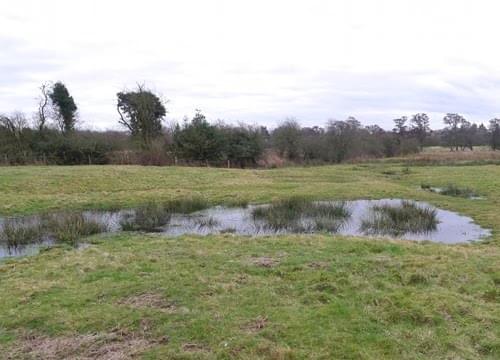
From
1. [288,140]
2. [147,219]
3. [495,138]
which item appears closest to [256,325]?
[147,219]

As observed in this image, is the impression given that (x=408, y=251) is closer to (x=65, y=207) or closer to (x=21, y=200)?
(x=65, y=207)

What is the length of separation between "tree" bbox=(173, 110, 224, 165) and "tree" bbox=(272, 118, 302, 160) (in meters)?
8.69

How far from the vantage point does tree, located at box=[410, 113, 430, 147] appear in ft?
256

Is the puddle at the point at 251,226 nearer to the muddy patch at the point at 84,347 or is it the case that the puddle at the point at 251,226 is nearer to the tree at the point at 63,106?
the muddy patch at the point at 84,347

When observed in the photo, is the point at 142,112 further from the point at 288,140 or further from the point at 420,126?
the point at 420,126

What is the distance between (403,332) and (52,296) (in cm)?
488

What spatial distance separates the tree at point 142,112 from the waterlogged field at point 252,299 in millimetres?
33645

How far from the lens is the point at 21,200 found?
683 inches

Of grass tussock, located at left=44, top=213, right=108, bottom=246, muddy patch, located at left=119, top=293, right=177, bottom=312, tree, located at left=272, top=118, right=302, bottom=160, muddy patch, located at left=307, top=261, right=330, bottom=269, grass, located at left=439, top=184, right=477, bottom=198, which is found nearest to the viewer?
muddy patch, located at left=119, top=293, right=177, bottom=312

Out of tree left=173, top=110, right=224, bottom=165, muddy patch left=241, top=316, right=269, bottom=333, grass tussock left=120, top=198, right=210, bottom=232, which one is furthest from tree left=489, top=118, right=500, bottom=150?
muddy patch left=241, top=316, right=269, bottom=333

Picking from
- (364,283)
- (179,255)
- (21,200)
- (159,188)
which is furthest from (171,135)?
(364,283)

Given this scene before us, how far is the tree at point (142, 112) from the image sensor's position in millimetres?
43312

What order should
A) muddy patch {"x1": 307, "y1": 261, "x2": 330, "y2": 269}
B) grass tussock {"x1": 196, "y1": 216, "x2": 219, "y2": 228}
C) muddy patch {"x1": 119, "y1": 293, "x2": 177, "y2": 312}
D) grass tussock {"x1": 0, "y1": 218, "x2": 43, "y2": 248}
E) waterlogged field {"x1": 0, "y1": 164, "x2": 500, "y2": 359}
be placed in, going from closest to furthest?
1. waterlogged field {"x1": 0, "y1": 164, "x2": 500, "y2": 359}
2. muddy patch {"x1": 119, "y1": 293, "x2": 177, "y2": 312}
3. muddy patch {"x1": 307, "y1": 261, "x2": 330, "y2": 269}
4. grass tussock {"x1": 0, "y1": 218, "x2": 43, "y2": 248}
5. grass tussock {"x1": 196, "y1": 216, "x2": 219, "y2": 228}

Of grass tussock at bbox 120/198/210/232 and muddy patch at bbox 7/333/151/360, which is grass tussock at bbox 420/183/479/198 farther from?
muddy patch at bbox 7/333/151/360
